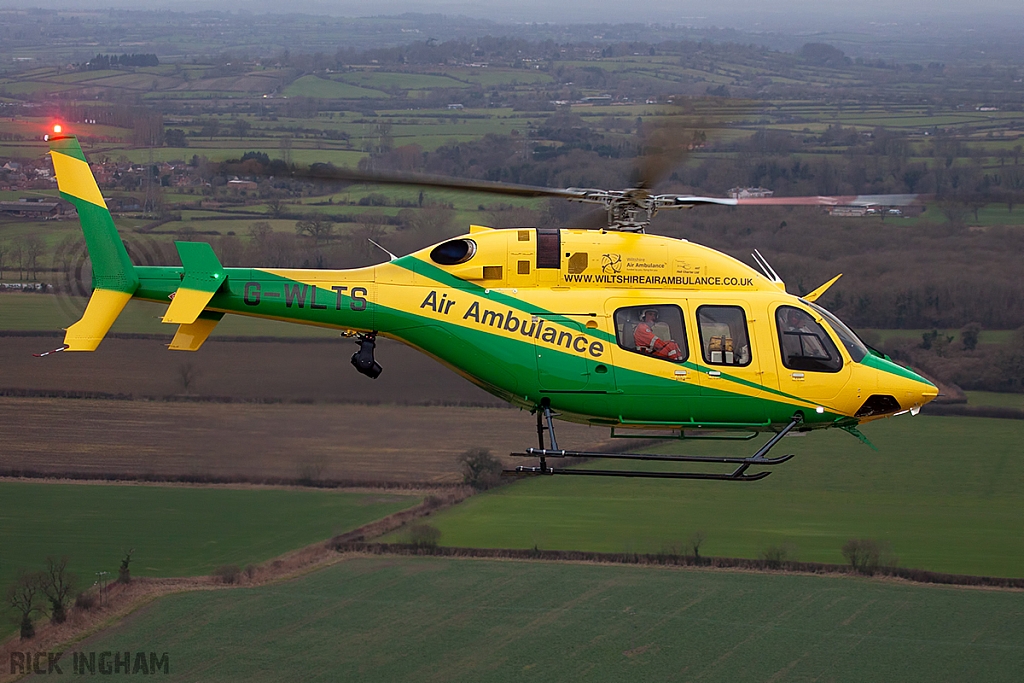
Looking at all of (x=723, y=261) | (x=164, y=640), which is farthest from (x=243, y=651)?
(x=723, y=261)

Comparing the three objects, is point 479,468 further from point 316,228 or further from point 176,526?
point 316,228

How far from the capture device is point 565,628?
91.7ft

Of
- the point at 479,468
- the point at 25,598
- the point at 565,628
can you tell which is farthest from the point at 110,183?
the point at 565,628

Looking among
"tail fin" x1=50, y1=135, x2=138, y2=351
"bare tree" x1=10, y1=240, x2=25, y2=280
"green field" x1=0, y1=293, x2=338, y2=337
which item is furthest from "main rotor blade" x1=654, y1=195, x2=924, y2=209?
"bare tree" x1=10, y1=240, x2=25, y2=280

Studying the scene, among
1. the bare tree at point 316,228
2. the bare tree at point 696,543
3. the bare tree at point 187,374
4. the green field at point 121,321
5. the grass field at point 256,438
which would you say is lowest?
the bare tree at point 696,543

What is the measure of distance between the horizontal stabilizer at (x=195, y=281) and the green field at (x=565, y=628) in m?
14.6

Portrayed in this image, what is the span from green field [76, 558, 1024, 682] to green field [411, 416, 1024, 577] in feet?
3.09

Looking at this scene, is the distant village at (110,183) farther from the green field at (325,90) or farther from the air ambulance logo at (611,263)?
the green field at (325,90)

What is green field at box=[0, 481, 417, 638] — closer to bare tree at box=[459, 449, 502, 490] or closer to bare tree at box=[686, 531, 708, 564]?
bare tree at box=[459, 449, 502, 490]

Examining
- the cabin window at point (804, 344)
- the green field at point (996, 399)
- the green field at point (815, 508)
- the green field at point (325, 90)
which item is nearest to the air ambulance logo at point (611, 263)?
the cabin window at point (804, 344)

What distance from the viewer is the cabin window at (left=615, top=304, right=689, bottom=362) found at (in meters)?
13.8

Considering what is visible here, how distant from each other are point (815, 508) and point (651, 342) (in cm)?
2042

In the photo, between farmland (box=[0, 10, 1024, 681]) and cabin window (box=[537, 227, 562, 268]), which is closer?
cabin window (box=[537, 227, 562, 268])

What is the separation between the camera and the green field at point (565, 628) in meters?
27.0
